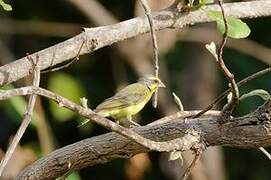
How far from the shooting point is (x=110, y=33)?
85.5 inches

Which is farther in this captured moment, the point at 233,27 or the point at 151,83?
the point at 151,83

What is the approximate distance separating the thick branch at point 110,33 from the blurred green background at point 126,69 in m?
2.08

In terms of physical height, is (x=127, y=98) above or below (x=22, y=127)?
below

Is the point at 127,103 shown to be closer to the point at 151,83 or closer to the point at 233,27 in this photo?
the point at 151,83

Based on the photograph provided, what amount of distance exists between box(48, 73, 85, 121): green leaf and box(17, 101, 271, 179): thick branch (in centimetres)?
227

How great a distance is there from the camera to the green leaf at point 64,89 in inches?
168

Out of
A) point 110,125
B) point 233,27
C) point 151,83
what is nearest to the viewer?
point 110,125

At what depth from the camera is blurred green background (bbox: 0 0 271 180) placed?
179 inches

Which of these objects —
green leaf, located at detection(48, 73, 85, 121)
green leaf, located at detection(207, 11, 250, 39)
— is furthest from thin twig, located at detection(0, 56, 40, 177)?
green leaf, located at detection(48, 73, 85, 121)

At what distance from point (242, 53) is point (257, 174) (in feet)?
2.36

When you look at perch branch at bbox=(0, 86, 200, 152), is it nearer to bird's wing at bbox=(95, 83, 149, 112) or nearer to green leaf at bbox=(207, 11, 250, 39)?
green leaf at bbox=(207, 11, 250, 39)

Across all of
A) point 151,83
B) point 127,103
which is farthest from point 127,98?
point 151,83

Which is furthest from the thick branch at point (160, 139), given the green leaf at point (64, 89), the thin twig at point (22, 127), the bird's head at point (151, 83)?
the green leaf at point (64, 89)

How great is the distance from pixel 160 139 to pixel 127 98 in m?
0.88
